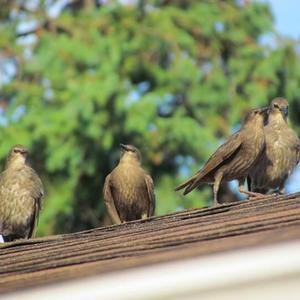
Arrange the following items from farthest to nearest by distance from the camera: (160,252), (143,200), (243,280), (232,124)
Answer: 1. (232,124)
2. (143,200)
3. (160,252)
4. (243,280)

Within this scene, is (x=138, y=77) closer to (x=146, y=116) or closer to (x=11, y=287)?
(x=146, y=116)

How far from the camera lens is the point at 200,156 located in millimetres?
19344

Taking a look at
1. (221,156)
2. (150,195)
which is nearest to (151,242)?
(221,156)

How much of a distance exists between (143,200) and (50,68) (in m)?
9.67

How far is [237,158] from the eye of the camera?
9391 mm

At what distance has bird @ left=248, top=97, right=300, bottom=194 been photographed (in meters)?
10.1

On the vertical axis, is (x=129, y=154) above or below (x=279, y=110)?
above

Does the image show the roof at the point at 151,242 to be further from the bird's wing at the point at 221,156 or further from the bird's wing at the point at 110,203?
the bird's wing at the point at 110,203

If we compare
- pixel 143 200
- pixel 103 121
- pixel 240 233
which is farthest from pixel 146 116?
pixel 240 233

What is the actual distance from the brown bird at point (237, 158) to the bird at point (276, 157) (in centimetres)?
52

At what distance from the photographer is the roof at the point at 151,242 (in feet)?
18.6

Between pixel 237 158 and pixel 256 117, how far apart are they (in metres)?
0.40

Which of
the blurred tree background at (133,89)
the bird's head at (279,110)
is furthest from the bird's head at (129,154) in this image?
the blurred tree background at (133,89)

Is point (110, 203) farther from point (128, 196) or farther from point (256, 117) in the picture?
point (256, 117)
